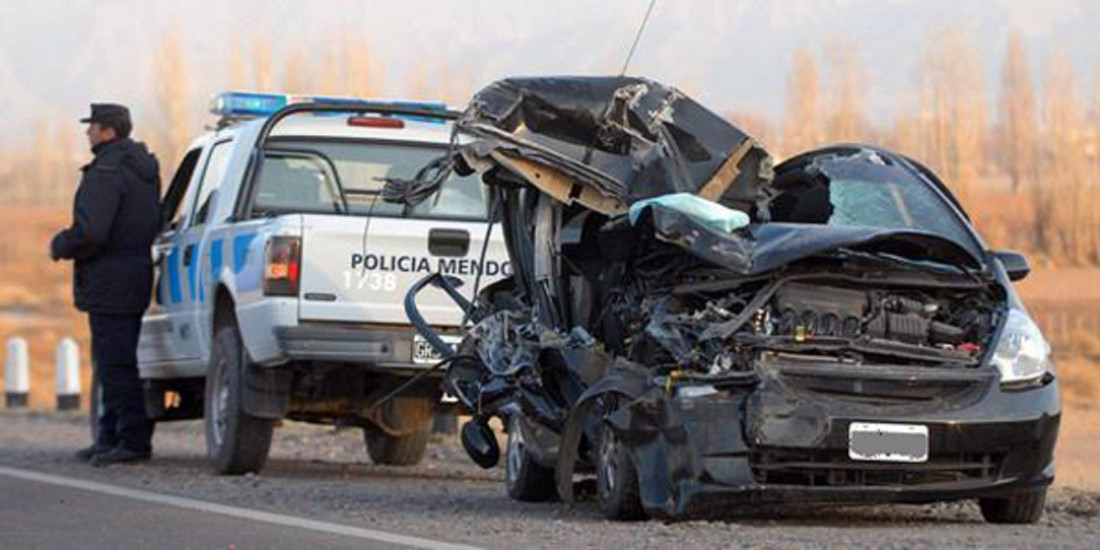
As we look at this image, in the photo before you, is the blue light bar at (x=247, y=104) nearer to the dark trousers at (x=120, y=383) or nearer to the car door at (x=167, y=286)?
the car door at (x=167, y=286)

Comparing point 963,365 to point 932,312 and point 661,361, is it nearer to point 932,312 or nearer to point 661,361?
point 932,312

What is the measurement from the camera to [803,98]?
58.7 metres

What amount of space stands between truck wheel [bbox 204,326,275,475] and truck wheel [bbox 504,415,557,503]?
2.56 metres

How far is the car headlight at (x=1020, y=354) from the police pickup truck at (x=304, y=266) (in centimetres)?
352

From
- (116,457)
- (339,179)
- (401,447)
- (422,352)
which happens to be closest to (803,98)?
(401,447)

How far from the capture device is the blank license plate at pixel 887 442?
1002 cm

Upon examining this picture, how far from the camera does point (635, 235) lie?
35.8ft

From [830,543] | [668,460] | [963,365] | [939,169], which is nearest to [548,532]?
[668,460]

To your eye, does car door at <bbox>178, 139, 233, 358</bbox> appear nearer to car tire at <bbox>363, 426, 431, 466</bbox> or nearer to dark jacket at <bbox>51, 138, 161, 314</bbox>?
dark jacket at <bbox>51, 138, 161, 314</bbox>

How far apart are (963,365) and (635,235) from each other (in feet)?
5.13

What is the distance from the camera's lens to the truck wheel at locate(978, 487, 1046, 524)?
34.6 ft

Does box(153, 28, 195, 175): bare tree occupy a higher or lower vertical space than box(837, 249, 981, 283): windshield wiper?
lower

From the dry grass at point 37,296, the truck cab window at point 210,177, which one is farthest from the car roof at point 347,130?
the dry grass at point 37,296

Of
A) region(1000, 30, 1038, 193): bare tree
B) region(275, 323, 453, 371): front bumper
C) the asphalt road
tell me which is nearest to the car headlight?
the asphalt road
